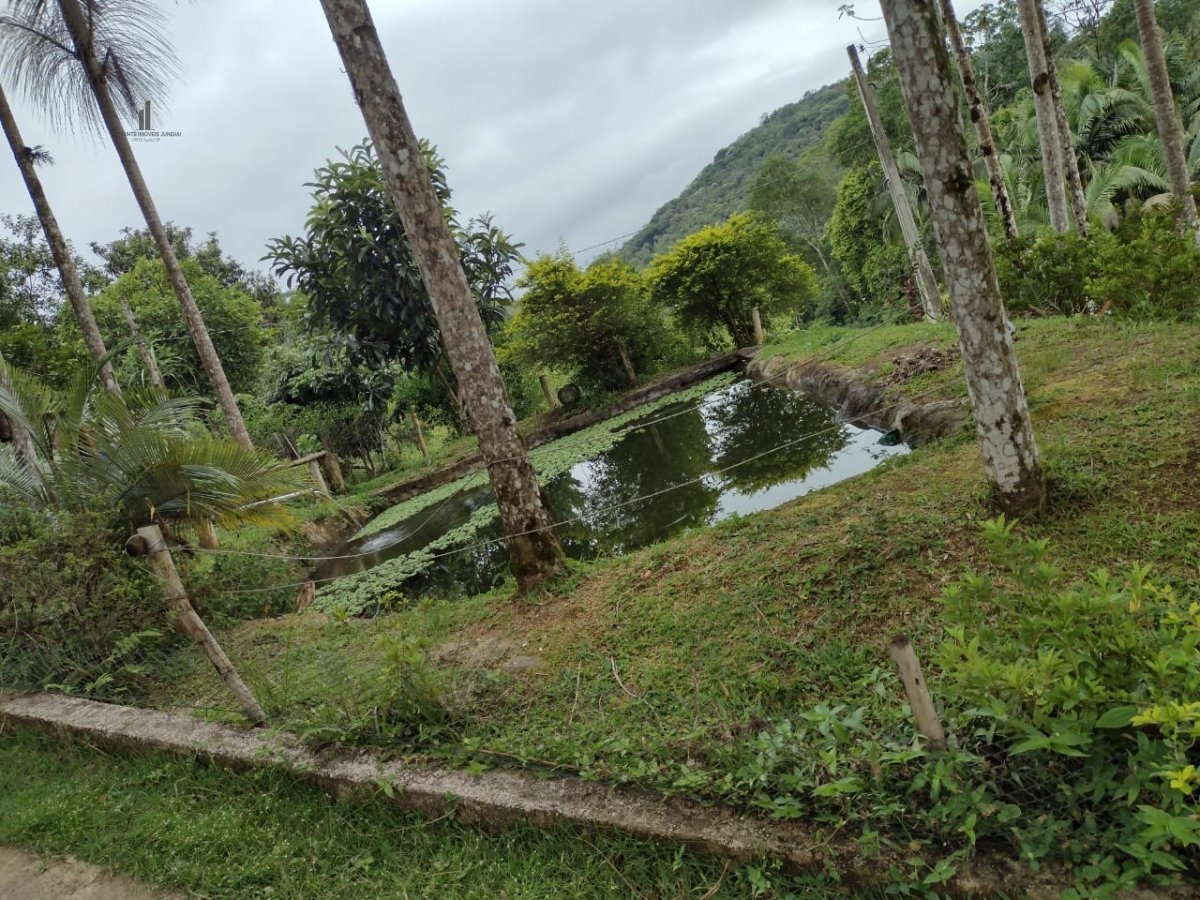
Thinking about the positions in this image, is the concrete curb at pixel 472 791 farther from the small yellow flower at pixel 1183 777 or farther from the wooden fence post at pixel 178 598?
the small yellow flower at pixel 1183 777

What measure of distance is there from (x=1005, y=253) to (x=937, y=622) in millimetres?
6200

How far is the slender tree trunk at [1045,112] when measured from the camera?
611cm

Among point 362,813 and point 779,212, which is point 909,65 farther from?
point 779,212

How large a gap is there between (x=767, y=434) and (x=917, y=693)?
6744 millimetres

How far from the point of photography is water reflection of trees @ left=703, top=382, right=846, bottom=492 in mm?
6402

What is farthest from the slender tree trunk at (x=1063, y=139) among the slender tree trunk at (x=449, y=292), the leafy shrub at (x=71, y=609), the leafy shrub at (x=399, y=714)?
the leafy shrub at (x=71, y=609)

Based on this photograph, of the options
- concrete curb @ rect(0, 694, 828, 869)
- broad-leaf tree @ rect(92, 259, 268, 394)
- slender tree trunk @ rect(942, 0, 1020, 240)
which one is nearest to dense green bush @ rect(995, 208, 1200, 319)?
slender tree trunk @ rect(942, 0, 1020, 240)

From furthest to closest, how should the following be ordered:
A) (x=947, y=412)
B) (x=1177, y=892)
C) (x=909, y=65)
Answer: (x=947, y=412)
(x=909, y=65)
(x=1177, y=892)

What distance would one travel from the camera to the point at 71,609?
370cm

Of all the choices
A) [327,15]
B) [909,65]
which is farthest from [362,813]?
[327,15]

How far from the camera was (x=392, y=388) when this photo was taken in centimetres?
1427

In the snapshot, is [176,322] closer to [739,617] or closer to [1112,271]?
[739,617]

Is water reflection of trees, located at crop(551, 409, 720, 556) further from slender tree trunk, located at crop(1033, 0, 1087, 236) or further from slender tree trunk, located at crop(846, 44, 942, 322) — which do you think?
slender tree trunk, located at crop(1033, 0, 1087, 236)

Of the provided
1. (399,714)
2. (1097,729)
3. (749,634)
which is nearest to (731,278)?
(749,634)
